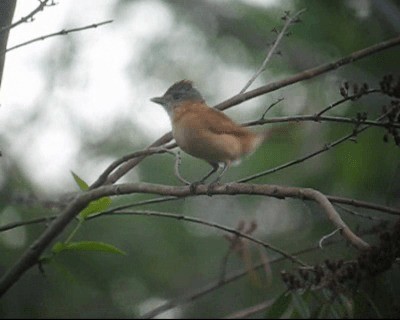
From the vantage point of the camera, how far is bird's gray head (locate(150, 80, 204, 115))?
385 cm

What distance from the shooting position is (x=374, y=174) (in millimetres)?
5430

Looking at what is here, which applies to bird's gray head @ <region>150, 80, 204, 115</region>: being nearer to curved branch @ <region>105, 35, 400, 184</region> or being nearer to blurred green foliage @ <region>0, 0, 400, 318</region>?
curved branch @ <region>105, 35, 400, 184</region>

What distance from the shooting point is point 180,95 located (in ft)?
12.7

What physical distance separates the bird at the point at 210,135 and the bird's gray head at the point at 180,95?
0.01 metres

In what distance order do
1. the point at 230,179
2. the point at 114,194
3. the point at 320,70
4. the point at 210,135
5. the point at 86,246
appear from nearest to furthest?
the point at 114,194 < the point at 86,246 < the point at 320,70 < the point at 210,135 < the point at 230,179

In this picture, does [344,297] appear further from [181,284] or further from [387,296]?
[181,284]

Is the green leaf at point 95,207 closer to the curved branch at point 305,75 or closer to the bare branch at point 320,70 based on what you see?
the curved branch at point 305,75

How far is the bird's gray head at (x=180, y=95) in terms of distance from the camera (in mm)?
3848

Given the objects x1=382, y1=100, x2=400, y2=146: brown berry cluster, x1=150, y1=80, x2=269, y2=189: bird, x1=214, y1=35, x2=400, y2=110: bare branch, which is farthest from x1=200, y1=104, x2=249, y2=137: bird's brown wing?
x1=382, y1=100, x2=400, y2=146: brown berry cluster

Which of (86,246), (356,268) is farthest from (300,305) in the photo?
(86,246)

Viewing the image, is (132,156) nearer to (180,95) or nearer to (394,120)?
(394,120)

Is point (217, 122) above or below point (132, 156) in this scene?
above

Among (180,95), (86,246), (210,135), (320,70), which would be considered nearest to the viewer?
(86,246)

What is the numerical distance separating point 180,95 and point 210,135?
15.6 inches
